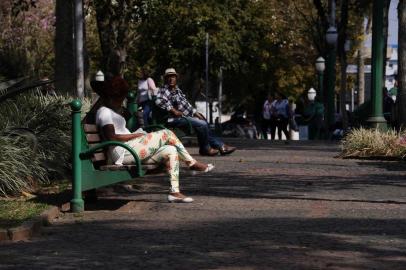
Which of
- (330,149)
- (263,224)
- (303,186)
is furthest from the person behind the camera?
(330,149)

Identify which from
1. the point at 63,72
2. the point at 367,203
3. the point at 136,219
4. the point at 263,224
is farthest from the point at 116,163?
the point at 63,72

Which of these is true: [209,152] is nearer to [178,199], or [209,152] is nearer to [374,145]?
[374,145]

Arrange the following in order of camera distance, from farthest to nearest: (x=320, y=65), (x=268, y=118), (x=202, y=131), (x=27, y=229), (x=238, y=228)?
(x=320, y=65) < (x=268, y=118) < (x=202, y=131) < (x=238, y=228) < (x=27, y=229)

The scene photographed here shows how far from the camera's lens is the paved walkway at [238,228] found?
24.8 feet

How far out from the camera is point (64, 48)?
1991 centimetres

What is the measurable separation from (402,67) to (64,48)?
7.91 m

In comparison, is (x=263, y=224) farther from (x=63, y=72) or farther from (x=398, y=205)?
(x=63, y=72)

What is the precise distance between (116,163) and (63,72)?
9595 millimetres

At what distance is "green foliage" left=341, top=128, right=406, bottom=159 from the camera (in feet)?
59.2

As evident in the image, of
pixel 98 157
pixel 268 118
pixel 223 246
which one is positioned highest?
pixel 268 118

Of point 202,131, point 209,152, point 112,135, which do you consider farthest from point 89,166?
point 209,152

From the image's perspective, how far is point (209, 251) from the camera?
797cm

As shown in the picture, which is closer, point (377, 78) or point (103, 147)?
point (103, 147)

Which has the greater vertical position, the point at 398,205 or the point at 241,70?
the point at 241,70
